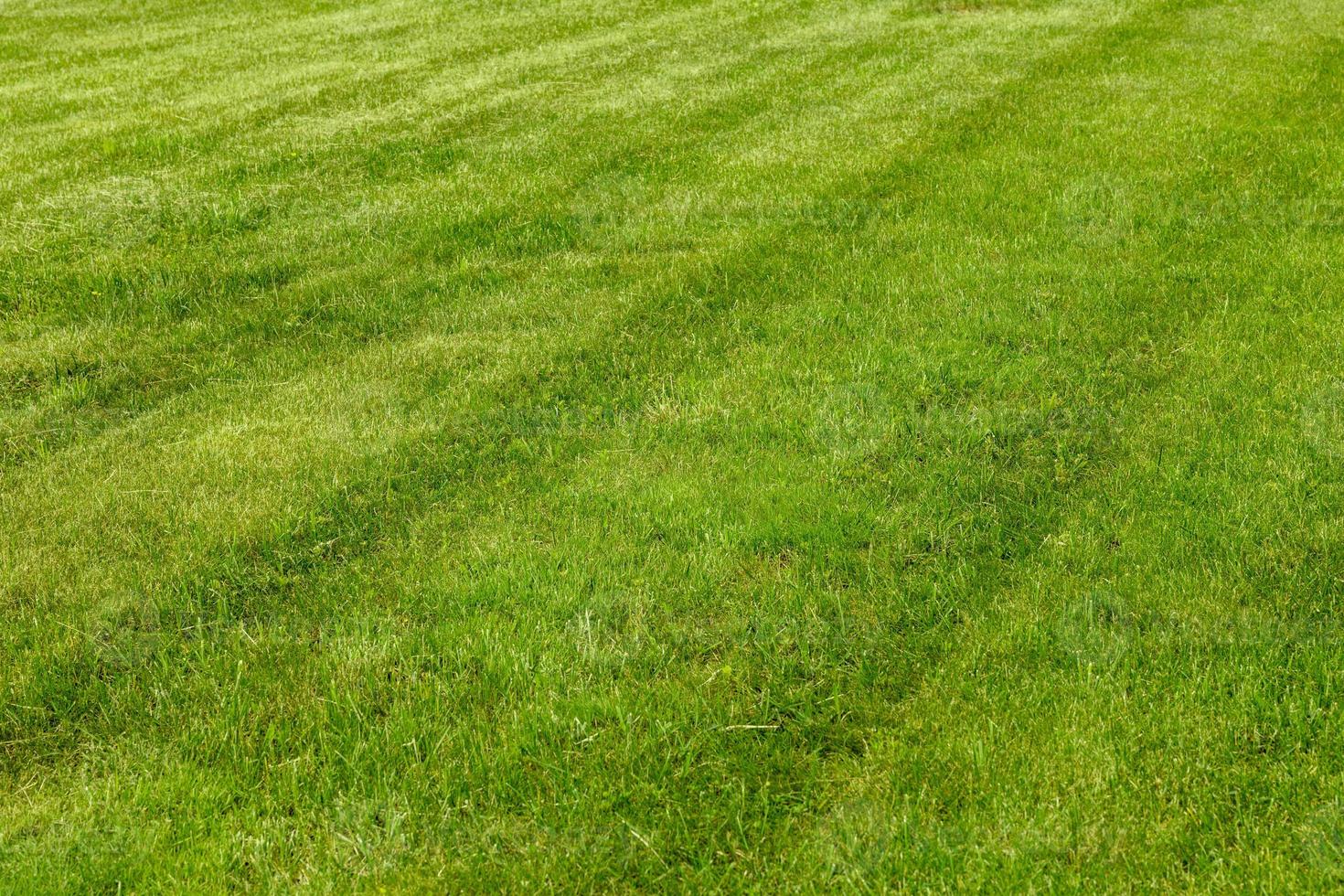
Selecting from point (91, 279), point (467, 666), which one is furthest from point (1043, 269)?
point (91, 279)

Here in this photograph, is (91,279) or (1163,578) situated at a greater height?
(91,279)

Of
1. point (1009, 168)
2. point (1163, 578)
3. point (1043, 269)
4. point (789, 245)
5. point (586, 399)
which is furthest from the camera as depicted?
point (1009, 168)

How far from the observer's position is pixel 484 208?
36.0 ft

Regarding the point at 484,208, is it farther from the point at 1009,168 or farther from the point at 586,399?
the point at 1009,168

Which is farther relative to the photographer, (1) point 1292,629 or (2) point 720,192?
(2) point 720,192

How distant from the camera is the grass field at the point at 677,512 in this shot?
13.7 ft

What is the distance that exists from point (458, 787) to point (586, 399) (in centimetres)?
358

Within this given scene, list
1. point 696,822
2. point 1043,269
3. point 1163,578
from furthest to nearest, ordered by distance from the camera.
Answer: point 1043,269, point 1163,578, point 696,822

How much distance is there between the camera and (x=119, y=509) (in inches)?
244

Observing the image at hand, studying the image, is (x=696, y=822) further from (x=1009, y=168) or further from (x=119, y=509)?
(x=1009, y=168)

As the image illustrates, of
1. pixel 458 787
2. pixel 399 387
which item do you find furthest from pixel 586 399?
pixel 458 787

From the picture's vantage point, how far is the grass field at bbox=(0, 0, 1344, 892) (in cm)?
418

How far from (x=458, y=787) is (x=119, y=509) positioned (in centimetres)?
302

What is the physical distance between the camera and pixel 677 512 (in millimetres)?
6027
